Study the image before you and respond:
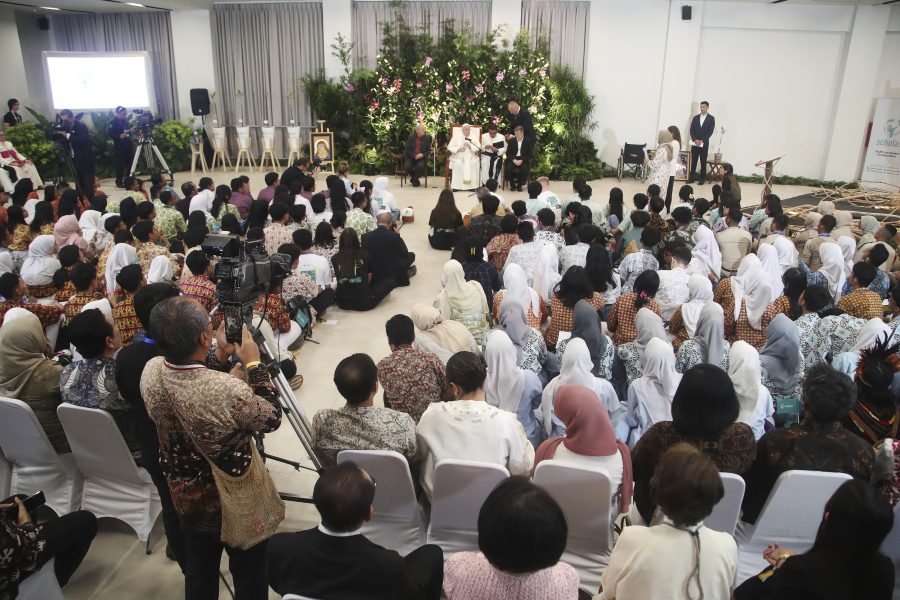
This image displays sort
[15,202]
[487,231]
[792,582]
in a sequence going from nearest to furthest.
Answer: [792,582], [487,231], [15,202]

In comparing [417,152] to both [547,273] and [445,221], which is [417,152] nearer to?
[445,221]

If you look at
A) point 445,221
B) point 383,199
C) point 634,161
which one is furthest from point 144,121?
point 634,161

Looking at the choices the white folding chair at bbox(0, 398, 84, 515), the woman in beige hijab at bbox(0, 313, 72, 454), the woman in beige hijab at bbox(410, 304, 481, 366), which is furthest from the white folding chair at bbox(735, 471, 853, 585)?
the woman in beige hijab at bbox(0, 313, 72, 454)

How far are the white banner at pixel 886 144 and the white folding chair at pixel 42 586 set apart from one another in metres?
13.3

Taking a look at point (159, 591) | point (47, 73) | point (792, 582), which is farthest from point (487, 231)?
point (47, 73)

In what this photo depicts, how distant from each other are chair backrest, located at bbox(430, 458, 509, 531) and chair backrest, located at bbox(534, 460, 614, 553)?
0.18m

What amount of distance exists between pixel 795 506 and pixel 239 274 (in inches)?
Result: 92.5

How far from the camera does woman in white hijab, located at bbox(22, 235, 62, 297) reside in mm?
5160

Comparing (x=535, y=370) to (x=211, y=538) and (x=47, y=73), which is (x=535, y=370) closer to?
(x=211, y=538)

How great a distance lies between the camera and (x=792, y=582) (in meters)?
1.68

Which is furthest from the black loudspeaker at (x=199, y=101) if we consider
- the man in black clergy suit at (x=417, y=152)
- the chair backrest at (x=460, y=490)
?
the chair backrest at (x=460, y=490)

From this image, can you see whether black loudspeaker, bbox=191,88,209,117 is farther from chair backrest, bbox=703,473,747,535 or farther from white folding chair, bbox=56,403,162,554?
chair backrest, bbox=703,473,747,535

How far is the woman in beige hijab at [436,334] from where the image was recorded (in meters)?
3.74

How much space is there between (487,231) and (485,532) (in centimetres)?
535
